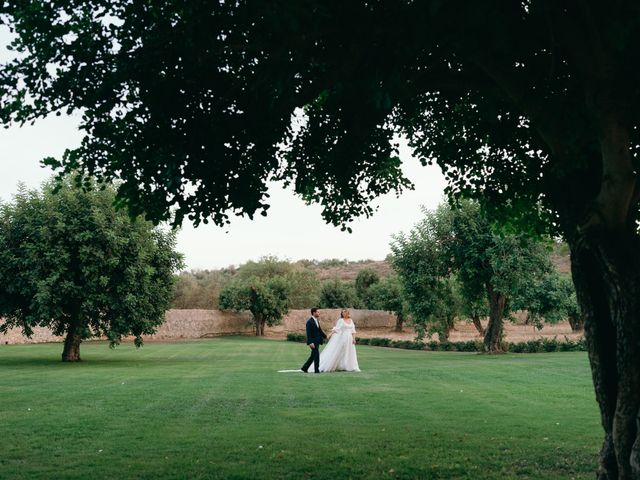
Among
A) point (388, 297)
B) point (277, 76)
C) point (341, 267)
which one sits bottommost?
point (388, 297)

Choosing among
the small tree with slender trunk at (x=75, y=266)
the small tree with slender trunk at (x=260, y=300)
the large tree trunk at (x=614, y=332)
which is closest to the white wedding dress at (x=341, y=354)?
the small tree with slender trunk at (x=75, y=266)

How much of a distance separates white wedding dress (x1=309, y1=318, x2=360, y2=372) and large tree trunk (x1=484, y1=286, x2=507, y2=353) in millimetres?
14851

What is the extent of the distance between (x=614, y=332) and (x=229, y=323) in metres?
69.5

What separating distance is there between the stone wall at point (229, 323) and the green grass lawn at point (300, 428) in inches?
1967

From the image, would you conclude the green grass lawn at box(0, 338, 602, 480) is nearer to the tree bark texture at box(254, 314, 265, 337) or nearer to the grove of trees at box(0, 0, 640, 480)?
the grove of trees at box(0, 0, 640, 480)

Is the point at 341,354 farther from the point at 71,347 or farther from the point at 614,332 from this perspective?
the point at 614,332

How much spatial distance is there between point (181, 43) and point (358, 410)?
9156 mm

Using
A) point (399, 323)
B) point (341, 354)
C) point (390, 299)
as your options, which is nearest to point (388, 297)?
point (390, 299)

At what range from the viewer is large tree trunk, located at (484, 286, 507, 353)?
1492 inches

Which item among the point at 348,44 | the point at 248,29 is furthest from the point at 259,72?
the point at 348,44

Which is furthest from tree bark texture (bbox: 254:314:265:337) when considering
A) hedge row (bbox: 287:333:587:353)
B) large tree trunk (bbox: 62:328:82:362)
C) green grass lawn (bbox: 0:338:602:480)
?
green grass lawn (bbox: 0:338:602:480)

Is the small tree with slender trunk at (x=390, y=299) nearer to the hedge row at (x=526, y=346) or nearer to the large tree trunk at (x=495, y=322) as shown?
the hedge row at (x=526, y=346)

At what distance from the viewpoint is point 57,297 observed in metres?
30.6

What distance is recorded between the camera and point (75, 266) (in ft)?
106
